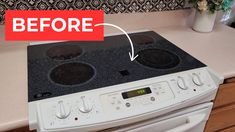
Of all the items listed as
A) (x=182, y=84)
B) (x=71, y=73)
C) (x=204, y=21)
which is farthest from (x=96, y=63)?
(x=204, y=21)

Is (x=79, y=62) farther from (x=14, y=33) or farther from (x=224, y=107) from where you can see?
(x=224, y=107)

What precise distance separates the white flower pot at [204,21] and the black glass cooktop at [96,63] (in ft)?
0.93

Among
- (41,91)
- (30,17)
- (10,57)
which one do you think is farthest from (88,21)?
(41,91)

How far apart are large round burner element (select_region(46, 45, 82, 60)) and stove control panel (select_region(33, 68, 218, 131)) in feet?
1.02

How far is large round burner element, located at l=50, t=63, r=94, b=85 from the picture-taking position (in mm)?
856

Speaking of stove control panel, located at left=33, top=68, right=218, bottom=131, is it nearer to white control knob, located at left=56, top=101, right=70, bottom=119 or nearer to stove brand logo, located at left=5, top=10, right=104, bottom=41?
white control knob, located at left=56, top=101, right=70, bottom=119

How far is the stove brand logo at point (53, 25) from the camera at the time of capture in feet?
3.65

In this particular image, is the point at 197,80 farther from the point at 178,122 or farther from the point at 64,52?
the point at 64,52

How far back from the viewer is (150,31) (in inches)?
53.0

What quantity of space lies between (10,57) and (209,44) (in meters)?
1.00

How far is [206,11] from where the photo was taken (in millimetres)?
1330

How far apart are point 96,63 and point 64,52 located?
0.19 meters

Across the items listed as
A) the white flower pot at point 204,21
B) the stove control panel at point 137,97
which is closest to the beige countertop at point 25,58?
Answer: the white flower pot at point 204,21

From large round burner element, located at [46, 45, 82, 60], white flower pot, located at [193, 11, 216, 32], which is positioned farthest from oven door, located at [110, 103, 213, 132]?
white flower pot, located at [193, 11, 216, 32]
